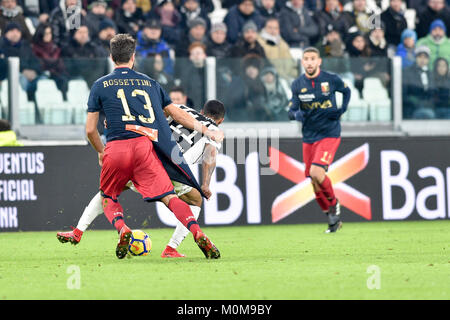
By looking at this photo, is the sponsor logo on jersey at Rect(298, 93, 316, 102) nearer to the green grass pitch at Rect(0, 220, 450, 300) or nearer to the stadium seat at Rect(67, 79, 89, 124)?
the green grass pitch at Rect(0, 220, 450, 300)

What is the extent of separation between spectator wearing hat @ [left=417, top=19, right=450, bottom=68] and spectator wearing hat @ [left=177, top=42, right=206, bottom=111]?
3893 mm

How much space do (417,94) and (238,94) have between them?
10.0ft

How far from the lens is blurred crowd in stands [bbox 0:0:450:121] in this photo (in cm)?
1565

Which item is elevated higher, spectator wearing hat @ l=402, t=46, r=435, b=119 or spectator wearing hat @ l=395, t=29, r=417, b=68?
spectator wearing hat @ l=395, t=29, r=417, b=68

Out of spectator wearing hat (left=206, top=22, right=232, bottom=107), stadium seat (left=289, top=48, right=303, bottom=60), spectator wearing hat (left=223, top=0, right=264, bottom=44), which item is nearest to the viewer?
spectator wearing hat (left=206, top=22, right=232, bottom=107)

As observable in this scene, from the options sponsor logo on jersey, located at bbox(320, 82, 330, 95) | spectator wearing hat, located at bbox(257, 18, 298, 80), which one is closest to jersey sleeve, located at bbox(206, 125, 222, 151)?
sponsor logo on jersey, located at bbox(320, 82, 330, 95)

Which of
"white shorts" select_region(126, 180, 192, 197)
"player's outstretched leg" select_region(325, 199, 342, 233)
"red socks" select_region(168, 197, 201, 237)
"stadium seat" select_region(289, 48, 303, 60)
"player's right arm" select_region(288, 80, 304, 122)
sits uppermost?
"stadium seat" select_region(289, 48, 303, 60)

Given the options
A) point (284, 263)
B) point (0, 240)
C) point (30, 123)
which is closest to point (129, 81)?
point (284, 263)

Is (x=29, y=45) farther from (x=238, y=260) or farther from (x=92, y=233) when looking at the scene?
(x=238, y=260)

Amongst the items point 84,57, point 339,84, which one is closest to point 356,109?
point 339,84

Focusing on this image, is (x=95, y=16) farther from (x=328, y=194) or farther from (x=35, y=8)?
(x=328, y=194)

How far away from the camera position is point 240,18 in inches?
696

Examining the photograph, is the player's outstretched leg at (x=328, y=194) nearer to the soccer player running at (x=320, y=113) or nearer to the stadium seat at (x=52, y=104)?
the soccer player running at (x=320, y=113)

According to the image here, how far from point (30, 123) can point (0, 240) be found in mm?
3465
